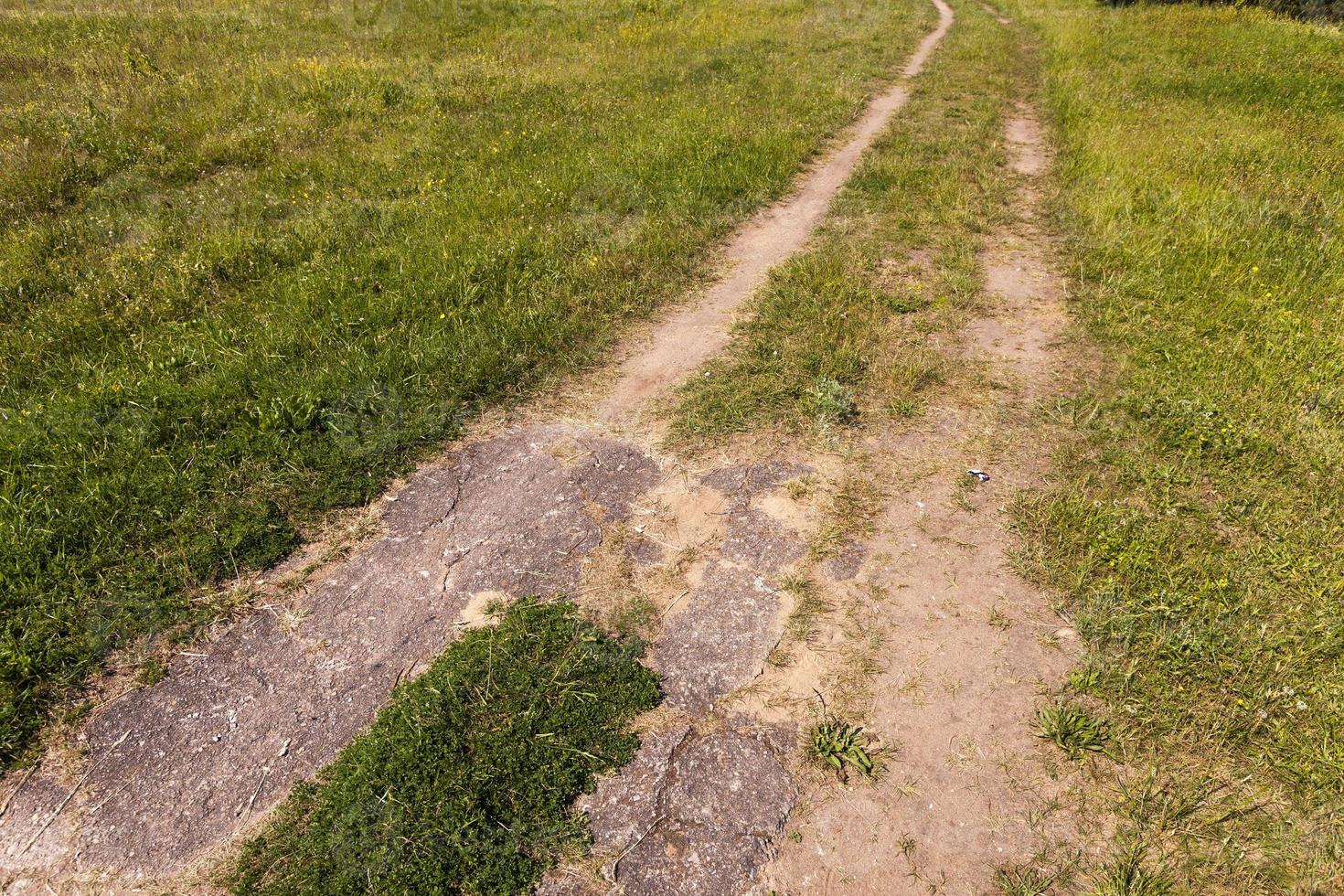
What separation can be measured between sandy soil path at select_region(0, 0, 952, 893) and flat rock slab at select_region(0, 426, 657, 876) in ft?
0.04

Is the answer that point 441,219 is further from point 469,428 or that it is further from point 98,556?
point 98,556

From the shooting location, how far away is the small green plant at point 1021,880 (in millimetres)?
3141

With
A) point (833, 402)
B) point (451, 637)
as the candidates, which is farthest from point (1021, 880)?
point (833, 402)

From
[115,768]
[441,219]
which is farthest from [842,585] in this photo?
[441,219]

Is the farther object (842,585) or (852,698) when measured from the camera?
(842,585)

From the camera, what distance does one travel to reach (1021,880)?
318 centimetres

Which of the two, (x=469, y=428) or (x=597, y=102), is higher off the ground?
(x=597, y=102)

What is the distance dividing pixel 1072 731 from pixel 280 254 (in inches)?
326

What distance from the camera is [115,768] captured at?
3514mm

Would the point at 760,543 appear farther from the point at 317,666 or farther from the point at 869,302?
the point at 869,302

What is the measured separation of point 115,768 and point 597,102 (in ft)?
41.3

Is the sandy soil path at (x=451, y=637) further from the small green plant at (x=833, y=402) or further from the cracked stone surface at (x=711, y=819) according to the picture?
the small green plant at (x=833, y=402)

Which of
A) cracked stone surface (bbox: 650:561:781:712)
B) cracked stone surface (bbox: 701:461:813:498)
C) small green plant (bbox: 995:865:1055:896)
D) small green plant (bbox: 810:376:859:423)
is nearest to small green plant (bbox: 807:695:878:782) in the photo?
cracked stone surface (bbox: 650:561:781:712)

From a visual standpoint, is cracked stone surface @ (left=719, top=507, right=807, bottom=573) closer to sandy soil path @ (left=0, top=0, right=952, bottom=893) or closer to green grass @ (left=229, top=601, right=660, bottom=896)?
sandy soil path @ (left=0, top=0, right=952, bottom=893)
